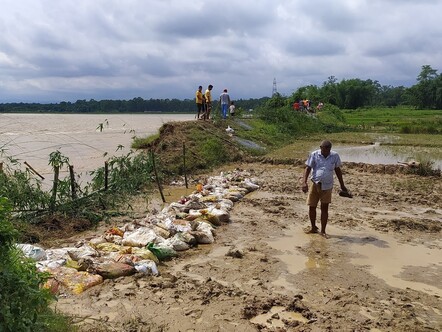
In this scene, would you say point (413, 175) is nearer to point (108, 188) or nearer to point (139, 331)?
point (108, 188)

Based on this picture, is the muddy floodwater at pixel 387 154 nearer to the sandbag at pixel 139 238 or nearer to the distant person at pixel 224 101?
the distant person at pixel 224 101

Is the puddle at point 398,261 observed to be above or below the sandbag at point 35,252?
below

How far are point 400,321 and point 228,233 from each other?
3288 mm

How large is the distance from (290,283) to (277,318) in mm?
927

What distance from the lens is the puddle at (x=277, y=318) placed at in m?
3.92

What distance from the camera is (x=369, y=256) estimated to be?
589 cm

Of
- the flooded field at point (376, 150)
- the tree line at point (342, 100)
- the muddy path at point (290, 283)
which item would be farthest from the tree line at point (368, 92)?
the muddy path at point (290, 283)

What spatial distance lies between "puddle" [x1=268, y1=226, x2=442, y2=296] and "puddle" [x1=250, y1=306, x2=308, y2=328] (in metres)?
0.69

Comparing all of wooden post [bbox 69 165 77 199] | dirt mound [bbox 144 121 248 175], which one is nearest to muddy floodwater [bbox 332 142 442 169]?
dirt mound [bbox 144 121 248 175]

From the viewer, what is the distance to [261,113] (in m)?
24.7

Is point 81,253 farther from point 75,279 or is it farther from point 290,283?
point 290,283

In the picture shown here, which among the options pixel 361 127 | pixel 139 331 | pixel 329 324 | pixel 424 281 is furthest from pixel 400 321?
pixel 361 127

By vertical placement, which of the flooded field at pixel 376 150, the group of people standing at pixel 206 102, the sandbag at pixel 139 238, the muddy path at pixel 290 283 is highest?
the group of people standing at pixel 206 102

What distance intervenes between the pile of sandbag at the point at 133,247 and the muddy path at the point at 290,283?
6.4 inches
